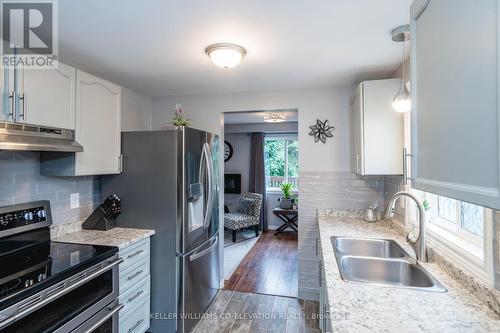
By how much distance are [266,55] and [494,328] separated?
1936 millimetres

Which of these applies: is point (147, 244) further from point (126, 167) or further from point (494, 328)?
point (494, 328)

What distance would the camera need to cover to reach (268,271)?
353cm

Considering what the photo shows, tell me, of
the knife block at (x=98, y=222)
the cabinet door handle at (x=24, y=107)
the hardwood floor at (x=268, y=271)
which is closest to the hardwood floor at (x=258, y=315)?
the hardwood floor at (x=268, y=271)

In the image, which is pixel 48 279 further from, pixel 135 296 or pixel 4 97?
pixel 4 97

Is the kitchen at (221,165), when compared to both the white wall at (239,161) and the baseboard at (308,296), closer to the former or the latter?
the baseboard at (308,296)

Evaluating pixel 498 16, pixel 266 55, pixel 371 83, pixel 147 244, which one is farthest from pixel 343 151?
pixel 498 16

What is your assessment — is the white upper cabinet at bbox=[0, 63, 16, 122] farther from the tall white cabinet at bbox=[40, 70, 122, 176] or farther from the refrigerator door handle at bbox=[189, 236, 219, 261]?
the refrigerator door handle at bbox=[189, 236, 219, 261]

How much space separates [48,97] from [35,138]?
0.29 m

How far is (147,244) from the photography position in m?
2.16

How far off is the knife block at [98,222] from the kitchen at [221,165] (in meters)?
0.01

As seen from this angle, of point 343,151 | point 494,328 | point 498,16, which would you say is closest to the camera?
point 498,16

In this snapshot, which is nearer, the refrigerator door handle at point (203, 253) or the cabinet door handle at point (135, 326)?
the cabinet door handle at point (135, 326)

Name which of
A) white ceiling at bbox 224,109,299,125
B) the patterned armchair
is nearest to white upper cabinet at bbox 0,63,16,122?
white ceiling at bbox 224,109,299,125

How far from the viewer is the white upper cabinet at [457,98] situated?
1.96 ft
